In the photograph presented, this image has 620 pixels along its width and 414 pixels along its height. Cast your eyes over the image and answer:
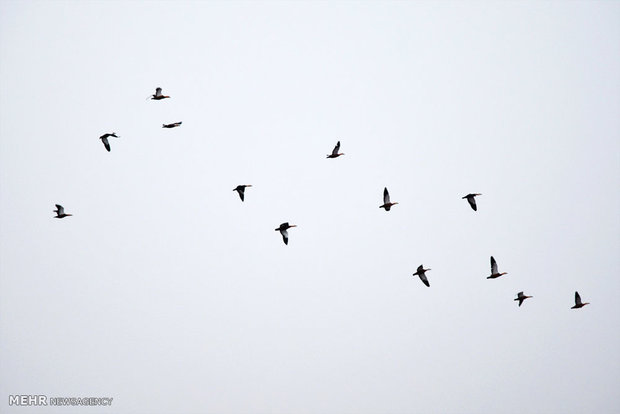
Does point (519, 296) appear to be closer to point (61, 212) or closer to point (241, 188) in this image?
point (241, 188)

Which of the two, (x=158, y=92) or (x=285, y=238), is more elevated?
(x=158, y=92)

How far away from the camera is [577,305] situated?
3214 inches

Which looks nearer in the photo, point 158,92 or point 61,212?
point 158,92

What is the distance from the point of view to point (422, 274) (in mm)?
78250

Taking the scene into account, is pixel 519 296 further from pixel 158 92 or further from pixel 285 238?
pixel 158 92

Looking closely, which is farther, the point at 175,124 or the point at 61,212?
the point at 61,212

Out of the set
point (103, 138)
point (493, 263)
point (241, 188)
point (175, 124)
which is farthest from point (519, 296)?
point (103, 138)

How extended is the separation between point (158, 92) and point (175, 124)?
10.0 feet

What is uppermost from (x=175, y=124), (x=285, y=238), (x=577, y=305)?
(x=175, y=124)

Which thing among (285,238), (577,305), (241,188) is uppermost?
(241,188)

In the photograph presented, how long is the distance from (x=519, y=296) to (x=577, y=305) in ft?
18.9

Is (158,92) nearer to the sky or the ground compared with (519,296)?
nearer to the sky

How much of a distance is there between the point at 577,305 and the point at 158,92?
41581mm

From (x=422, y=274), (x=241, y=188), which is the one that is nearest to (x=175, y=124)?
(x=241, y=188)
